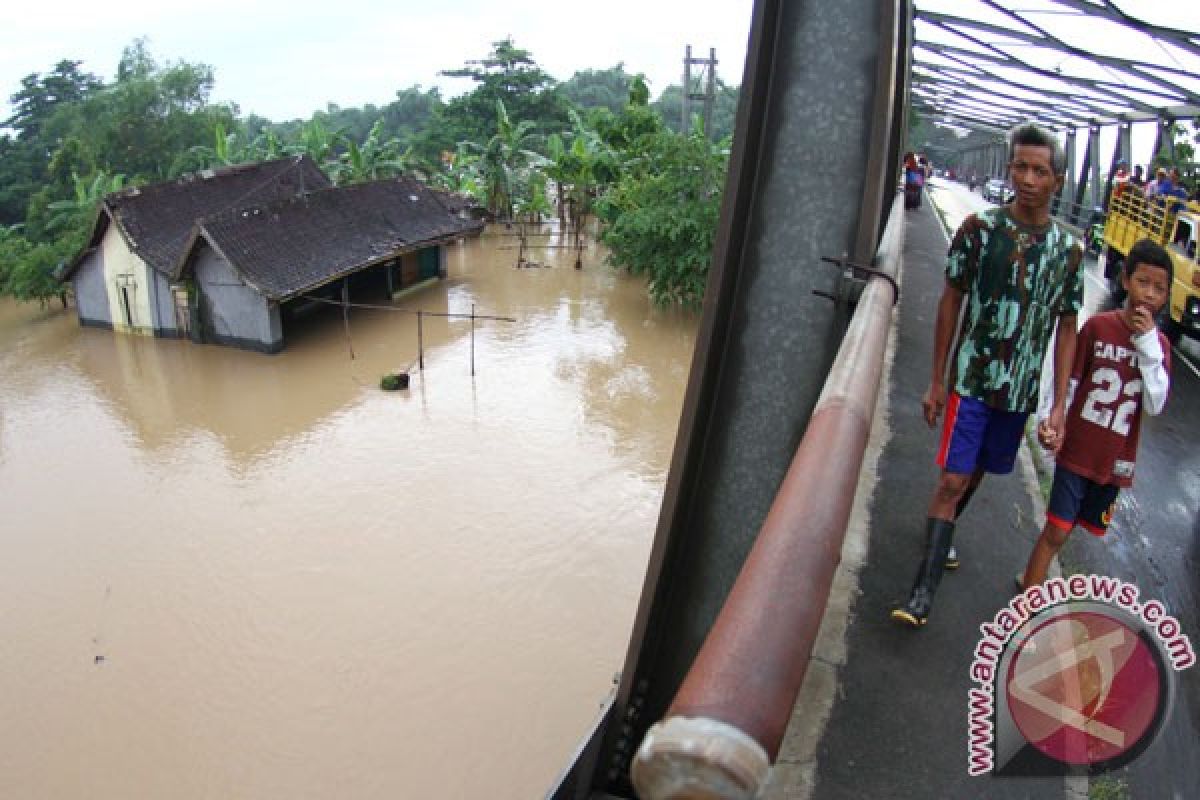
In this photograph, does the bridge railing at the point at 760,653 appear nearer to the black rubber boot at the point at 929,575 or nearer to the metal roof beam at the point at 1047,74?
the black rubber boot at the point at 929,575

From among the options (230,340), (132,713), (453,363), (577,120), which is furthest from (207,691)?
(577,120)

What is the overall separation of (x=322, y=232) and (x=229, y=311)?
2858mm

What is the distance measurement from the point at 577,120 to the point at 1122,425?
26.7 m

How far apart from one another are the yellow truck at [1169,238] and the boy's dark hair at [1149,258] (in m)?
4.03

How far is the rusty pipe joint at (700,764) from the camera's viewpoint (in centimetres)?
69

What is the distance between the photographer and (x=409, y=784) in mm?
7027

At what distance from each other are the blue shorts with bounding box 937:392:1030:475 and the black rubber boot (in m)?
0.21

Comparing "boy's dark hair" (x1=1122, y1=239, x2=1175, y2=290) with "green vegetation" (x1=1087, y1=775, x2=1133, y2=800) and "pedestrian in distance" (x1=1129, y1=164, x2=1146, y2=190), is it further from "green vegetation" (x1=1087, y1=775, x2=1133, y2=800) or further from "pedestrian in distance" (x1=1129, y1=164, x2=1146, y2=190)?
"pedestrian in distance" (x1=1129, y1=164, x2=1146, y2=190)

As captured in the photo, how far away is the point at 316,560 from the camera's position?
1002 centimetres

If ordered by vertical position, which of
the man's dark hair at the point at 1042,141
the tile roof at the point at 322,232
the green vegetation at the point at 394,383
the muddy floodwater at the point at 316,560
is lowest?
the muddy floodwater at the point at 316,560

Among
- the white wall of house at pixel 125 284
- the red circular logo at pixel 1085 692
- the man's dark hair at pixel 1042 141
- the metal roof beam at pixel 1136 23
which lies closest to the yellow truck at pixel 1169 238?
the metal roof beam at pixel 1136 23

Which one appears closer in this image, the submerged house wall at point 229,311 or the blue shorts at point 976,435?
the blue shorts at point 976,435

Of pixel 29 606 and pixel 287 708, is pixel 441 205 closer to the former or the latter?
pixel 29 606

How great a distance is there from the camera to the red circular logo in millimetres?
2383
